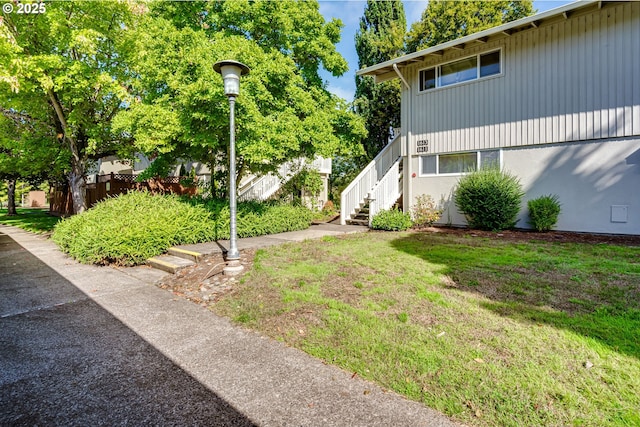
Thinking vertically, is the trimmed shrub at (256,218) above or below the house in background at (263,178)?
below

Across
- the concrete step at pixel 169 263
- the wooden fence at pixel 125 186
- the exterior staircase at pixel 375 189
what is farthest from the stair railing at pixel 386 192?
the wooden fence at pixel 125 186

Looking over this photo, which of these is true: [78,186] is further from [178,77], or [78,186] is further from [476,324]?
[476,324]

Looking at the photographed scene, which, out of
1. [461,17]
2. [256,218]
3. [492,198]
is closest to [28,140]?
[256,218]

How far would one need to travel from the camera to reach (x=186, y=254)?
250 inches

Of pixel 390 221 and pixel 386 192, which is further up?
pixel 386 192

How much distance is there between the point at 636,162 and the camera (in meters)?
7.53

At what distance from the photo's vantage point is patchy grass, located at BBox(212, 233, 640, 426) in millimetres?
2125

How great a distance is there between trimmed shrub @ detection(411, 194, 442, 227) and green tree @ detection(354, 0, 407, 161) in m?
6.32

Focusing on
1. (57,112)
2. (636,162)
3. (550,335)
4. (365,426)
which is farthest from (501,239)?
(57,112)

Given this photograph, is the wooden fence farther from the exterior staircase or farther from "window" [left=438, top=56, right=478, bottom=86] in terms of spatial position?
"window" [left=438, top=56, right=478, bottom=86]

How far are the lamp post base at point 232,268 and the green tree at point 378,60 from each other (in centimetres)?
1211

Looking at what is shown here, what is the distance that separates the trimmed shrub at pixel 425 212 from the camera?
10133mm

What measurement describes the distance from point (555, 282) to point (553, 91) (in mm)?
6613

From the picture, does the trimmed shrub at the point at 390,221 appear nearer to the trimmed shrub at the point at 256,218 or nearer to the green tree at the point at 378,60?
the trimmed shrub at the point at 256,218
